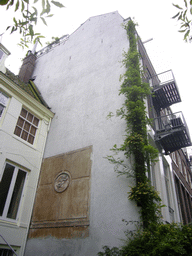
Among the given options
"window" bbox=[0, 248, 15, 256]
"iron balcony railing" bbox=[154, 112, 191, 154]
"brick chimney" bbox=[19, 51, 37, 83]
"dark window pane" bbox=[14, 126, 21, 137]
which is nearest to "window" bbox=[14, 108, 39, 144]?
"dark window pane" bbox=[14, 126, 21, 137]

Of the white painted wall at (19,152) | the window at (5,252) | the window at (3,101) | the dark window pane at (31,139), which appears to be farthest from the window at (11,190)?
the window at (3,101)

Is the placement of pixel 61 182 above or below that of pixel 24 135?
below

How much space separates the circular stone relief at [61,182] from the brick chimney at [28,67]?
319 inches

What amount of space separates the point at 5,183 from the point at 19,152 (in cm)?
136

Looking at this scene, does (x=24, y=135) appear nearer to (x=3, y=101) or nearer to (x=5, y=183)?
(x=3, y=101)

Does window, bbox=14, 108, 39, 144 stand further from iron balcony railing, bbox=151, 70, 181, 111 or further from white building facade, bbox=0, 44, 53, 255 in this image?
iron balcony railing, bbox=151, 70, 181, 111

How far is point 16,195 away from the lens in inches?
322

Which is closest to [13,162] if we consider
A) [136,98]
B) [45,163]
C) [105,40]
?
[45,163]

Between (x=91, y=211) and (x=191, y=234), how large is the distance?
3450mm

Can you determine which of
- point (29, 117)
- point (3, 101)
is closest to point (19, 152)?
point (29, 117)

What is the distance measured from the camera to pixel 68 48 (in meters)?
14.3

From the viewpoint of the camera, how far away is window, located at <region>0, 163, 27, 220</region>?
7.60 metres

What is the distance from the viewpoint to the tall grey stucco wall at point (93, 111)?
666 cm

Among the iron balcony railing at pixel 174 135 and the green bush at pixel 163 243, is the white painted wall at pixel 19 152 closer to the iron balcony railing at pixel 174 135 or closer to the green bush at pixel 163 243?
the green bush at pixel 163 243
